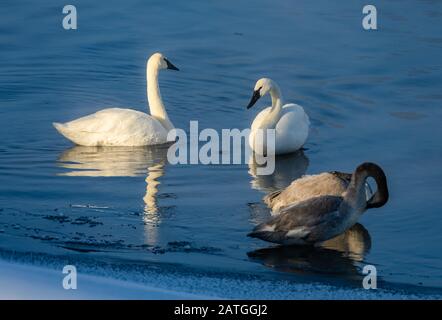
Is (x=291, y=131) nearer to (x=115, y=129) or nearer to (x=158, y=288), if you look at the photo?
(x=115, y=129)

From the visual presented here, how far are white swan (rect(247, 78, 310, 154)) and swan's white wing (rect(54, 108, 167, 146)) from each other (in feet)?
3.82

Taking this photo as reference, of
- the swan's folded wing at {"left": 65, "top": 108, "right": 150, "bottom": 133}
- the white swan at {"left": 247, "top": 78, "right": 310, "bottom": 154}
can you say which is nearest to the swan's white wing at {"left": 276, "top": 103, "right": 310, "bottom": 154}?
the white swan at {"left": 247, "top": 78, "right": 310, "bottom": 154}

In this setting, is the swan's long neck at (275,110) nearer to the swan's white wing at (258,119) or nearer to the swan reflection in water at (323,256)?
the swan's white wing at (258,119)

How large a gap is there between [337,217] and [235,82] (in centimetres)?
613

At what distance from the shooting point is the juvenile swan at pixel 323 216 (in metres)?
9.12

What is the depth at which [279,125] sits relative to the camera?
12609 mm

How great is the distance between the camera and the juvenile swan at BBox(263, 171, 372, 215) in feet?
32.1

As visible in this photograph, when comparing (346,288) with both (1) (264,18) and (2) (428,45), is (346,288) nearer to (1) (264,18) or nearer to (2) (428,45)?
(2) (428,45)

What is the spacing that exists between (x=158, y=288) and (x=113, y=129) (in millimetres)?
4791

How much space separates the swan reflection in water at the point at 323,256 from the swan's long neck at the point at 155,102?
4.03 metres

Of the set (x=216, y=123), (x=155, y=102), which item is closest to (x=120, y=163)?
(x=155, y=102)

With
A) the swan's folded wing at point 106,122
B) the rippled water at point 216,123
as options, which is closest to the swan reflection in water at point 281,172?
the rippled water at point 216,123
